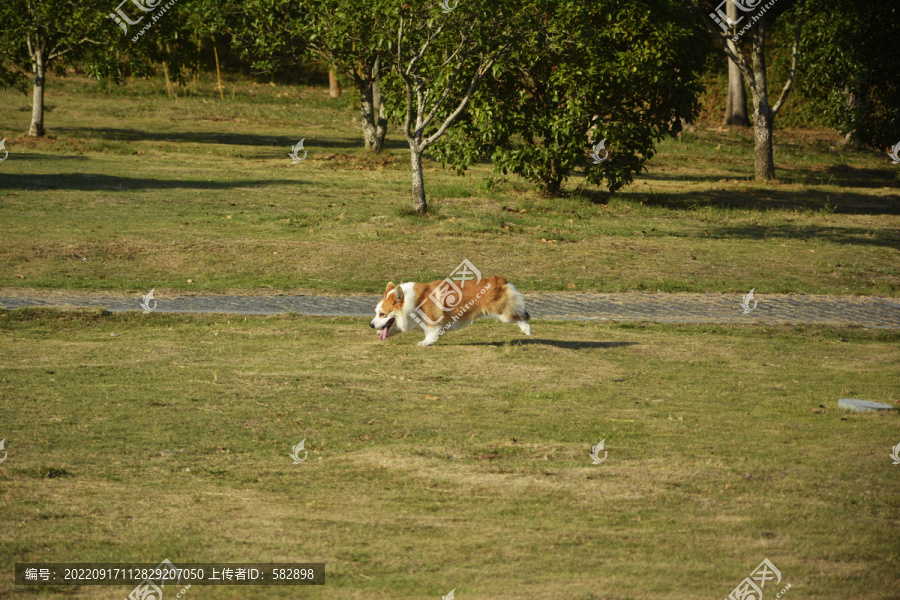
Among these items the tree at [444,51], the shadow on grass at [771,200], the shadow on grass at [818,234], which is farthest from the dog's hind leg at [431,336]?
the shadow on grass at [771,200]

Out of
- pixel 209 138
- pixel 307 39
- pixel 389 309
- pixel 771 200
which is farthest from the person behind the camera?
pixel 209 138

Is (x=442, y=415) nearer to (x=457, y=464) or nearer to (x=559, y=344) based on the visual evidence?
(x=457, y=464)

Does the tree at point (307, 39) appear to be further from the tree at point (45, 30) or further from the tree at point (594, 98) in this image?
the tree at point (45, 30)

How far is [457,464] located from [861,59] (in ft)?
93.9

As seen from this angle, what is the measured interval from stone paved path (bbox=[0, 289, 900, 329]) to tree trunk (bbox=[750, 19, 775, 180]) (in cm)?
1590

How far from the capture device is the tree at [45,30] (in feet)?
100

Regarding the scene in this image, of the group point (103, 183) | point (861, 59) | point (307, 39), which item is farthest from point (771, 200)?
point (103, 183)

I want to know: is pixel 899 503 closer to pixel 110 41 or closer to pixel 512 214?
pixel 512 214

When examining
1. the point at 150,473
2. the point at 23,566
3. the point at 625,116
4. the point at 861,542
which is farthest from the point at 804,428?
the point at 625,116

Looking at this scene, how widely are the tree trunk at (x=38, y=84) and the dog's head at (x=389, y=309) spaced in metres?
26.3

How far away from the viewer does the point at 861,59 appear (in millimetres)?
30641

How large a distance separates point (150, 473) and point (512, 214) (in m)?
16.4

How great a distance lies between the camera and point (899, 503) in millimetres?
6719

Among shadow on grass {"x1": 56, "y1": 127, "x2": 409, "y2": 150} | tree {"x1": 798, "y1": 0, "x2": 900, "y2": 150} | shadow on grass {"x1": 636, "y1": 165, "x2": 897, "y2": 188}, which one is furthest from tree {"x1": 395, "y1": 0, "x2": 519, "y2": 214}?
tree {"x1": 798, "y1": 0, "x2": 900, "y2": 150}
